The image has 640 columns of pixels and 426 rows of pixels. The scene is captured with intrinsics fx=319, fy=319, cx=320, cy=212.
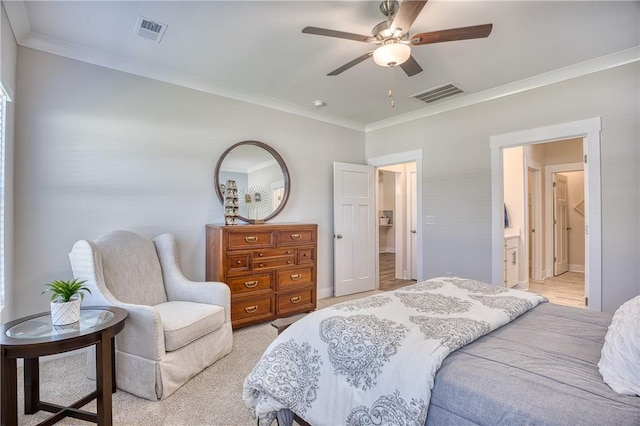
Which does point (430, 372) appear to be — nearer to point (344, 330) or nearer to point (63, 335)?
point (344, 330)

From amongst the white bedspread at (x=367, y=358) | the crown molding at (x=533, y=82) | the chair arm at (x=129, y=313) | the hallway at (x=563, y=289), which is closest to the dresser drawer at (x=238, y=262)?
the chair arm at (x=129, y=313)

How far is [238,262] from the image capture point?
3287 mm

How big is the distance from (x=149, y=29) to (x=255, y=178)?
181cm

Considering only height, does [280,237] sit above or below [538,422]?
above

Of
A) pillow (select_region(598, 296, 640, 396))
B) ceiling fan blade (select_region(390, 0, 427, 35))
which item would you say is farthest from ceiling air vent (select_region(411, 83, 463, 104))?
pillow (select_region(598, 296, 640, 396))

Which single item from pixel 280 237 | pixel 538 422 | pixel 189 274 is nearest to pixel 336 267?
pixel 280 237

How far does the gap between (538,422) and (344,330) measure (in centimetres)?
75

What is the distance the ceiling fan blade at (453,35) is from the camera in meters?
1.98

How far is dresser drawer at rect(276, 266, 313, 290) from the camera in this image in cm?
361

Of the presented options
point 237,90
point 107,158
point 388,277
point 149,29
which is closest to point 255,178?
point 237,90

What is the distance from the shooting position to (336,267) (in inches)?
181

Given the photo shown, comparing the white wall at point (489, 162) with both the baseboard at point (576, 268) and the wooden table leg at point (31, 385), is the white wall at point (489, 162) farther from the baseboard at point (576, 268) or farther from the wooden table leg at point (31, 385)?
the baseboard at point (576, 268)

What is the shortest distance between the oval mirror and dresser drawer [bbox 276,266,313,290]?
685 mm

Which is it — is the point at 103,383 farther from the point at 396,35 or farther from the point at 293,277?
the point at 396,35
